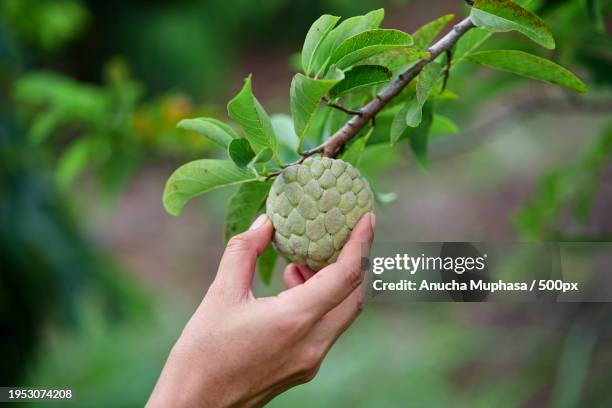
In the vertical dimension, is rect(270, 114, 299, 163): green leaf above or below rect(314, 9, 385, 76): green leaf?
below

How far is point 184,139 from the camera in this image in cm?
197

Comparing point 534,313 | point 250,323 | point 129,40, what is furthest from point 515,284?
point 129,40

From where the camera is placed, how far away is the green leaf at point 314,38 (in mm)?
741

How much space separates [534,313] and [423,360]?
620 millimetres

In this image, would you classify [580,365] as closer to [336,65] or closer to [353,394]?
[336,65]

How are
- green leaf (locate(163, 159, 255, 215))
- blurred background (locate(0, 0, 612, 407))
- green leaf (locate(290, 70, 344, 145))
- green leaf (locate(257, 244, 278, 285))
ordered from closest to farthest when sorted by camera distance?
green leaf (locate(290, 70, 344, 145)) < green leaf (locate(163, 159, 255, 215)) < green leaf (locate(257, 244, 278, 285)) < blurred background (locate(0, 0, 612, 407))

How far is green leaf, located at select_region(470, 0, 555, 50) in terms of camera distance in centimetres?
71

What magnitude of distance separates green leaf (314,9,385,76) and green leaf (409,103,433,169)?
0.17 m

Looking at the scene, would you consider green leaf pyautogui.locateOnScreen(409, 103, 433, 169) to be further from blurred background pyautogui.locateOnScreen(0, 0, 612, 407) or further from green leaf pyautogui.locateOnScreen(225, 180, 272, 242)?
green leaf pyautogui.locateOnScreen(225, 180, 272, 242)

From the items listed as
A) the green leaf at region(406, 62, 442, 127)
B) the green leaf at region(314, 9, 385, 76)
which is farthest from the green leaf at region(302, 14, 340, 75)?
the green leaf at region(406, 62, 442, 127)

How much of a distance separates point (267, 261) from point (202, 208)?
5.11 meters

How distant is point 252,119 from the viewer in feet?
2.44

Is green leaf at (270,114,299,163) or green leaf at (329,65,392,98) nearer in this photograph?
green leaf at (329,65,392,98)

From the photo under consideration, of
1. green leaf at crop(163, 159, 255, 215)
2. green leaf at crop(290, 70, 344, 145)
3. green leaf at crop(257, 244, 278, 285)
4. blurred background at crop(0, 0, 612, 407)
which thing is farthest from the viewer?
blurred background at crop(0, 0, 612, 407)
